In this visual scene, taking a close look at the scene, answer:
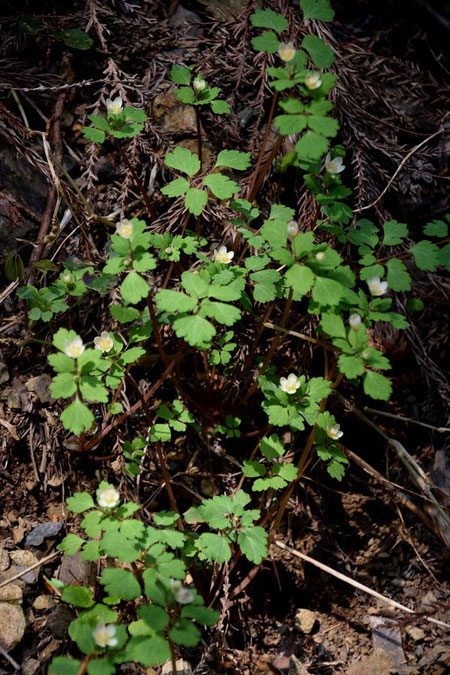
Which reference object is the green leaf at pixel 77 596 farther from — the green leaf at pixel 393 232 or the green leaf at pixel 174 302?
the green leaf at pixel 393 232

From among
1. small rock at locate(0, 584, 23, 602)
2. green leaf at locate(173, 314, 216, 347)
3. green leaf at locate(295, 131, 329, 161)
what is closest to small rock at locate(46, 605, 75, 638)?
small rock at locate(0, 584, 23, 602)

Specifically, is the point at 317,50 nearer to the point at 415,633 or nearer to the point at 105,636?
the point at 105,636

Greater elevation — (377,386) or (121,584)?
(377,386)

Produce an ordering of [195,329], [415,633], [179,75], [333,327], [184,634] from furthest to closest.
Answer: [415,633], [179,75], [333,327], [195,329], [184,634]

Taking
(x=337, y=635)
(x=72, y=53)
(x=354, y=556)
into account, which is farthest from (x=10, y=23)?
(x=337, y=635)

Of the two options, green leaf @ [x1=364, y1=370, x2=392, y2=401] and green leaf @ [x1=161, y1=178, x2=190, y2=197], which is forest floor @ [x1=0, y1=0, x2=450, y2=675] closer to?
green leaf @ [x1=161, y1=178, x2=190, y2=197]

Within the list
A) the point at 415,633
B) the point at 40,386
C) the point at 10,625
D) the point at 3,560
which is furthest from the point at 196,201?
the point at 415,633

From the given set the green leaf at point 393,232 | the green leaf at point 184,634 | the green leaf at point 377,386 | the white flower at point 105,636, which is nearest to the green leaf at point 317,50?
the green leaf at point 393,232
